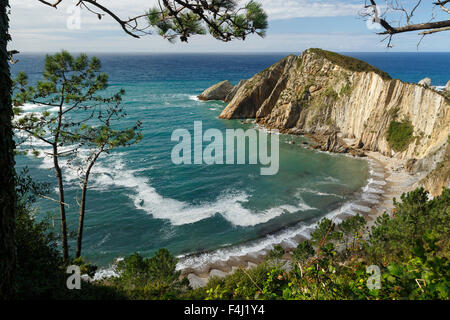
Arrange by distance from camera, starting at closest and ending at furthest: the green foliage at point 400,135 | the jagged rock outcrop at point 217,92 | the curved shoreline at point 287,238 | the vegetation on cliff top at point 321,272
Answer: the vegetation on cliff top at point 321,272, the curved shoreline at point 287,238, the green foliage at point 400,135, the jagged rock outcrop at point 217,92

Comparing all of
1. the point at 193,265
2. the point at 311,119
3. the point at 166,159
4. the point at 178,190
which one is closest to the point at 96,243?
the point at 193,265

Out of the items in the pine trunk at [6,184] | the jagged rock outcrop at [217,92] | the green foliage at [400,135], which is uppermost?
the jagged rock outcrop at [217,92]

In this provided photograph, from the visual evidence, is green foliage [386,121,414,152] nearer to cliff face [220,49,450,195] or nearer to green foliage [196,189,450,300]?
cliff face [220,49,450,195]

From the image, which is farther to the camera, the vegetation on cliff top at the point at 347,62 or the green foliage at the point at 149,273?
the vegetation on cliff top at the point at 347,62

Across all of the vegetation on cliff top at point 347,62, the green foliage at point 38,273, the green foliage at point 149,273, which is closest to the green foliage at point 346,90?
the vegetation on cliff top at point 347,62

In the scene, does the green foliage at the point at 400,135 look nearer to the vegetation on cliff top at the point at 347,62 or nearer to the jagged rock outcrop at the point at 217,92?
the vegetation on cliff top at the point at 347,62

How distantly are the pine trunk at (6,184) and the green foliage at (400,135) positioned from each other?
132 ft

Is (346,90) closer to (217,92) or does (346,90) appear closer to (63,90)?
(217,92)

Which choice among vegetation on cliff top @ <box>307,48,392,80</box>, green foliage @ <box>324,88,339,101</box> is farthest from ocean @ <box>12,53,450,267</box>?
vegetation on cliff top @ <box>307,48,392,80</box>

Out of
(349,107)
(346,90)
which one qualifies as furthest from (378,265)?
(346,90)

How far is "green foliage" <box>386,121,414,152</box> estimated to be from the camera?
35.2 metres

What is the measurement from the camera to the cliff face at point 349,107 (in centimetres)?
3262
